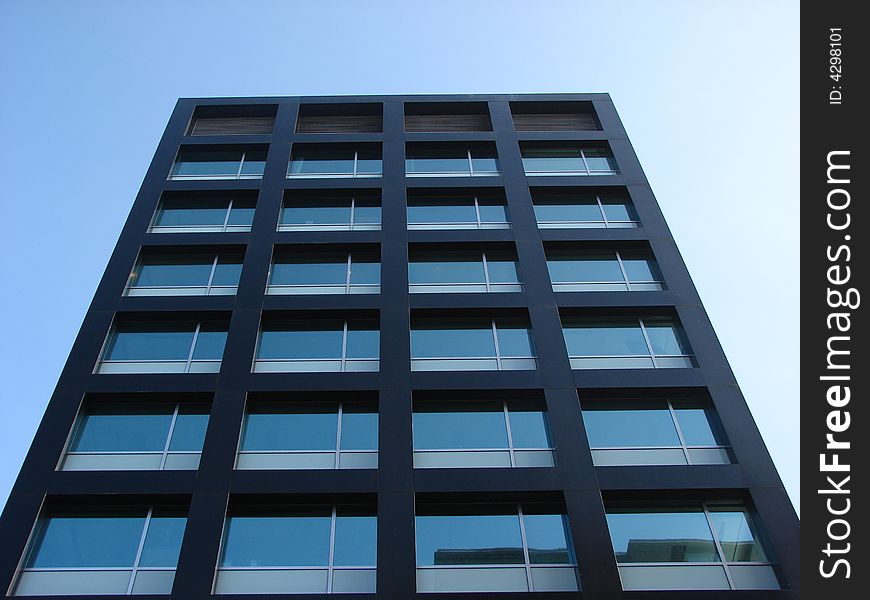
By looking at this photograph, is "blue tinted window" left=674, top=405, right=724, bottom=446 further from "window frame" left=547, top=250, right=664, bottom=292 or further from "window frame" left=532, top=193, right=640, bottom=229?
"window frame" left=532, top=193, right=640, bottom=229

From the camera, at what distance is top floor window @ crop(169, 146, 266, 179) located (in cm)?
2802

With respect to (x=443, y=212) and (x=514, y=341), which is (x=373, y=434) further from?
(x=443, y=212)

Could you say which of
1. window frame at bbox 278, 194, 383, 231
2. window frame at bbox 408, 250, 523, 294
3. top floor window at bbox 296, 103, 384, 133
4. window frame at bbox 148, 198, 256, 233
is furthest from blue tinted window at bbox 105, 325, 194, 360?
top floor window at bbox 296, 103, 384, 133

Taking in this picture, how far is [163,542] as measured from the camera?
16.7 m

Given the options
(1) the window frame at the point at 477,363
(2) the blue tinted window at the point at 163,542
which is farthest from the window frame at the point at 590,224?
(2) the blue tinted window at the point at 163,542

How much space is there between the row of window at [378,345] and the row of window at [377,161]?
25.5 ft

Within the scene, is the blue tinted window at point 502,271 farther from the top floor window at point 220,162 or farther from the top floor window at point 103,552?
the top floor window at point 103,552

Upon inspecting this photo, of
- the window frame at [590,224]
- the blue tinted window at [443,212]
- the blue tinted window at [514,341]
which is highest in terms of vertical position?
the blue tinted window at [443,212]

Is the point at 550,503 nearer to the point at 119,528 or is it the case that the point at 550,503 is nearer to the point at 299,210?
the point at 119,528

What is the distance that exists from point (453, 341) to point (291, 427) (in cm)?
499

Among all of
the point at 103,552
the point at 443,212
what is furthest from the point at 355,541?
the point at 443,212

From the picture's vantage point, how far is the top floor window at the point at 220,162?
28.0m
